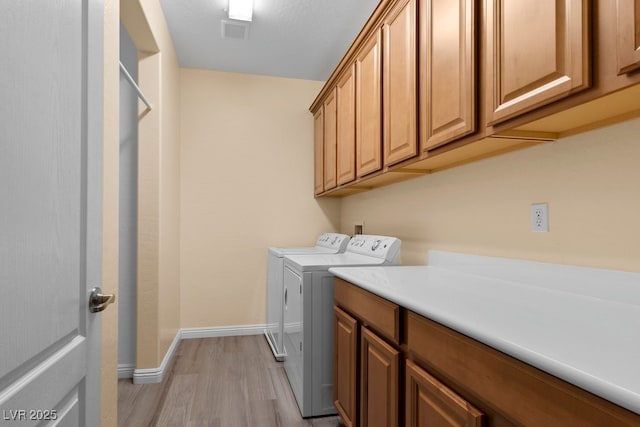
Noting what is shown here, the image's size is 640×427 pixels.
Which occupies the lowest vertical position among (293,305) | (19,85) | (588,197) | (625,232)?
(293,305)

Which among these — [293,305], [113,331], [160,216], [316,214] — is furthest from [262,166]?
[113,331]

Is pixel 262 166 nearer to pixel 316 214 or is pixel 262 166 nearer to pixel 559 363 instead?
pixel 316 214

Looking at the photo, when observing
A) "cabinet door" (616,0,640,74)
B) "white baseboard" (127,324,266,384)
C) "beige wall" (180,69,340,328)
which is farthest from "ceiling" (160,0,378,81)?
"white baseboard" (127,324,266,384)

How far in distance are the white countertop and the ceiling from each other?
1834 mm

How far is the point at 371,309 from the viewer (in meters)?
1.42

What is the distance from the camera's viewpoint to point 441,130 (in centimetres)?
146

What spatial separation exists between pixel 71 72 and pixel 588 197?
59.0 inches

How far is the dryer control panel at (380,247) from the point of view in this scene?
7.00 feet

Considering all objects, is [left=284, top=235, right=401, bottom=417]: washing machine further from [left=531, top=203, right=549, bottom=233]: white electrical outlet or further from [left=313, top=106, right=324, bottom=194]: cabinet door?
[left=313, top=106, right=324, bottom=194]: cabinet door

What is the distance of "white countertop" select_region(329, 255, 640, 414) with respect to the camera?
23.1 inches

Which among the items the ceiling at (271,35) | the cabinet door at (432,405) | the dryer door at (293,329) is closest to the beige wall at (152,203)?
the ceiling at (271,35)

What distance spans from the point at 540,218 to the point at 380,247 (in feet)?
3.32

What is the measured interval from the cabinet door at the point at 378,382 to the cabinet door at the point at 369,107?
1.02 m

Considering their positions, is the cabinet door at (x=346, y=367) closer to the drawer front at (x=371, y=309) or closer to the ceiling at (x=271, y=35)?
the drawer front at (x=371, y=309)
